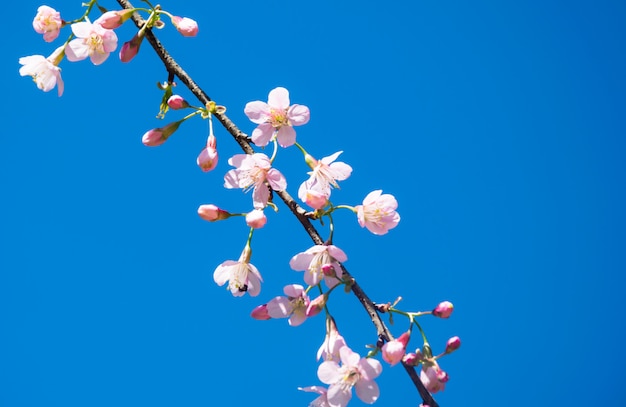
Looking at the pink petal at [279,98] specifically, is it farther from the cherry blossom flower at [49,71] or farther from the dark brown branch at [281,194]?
the cherry blossom flower at [49,71]

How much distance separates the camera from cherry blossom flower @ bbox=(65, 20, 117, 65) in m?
0.75

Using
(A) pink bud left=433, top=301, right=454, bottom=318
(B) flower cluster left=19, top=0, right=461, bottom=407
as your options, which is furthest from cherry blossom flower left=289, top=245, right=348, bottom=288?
(A) pink bud left=433, top=301, right=454, bottom=318

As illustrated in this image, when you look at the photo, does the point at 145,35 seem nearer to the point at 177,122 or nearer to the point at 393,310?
the point at 177,122

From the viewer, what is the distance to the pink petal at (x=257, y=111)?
76 centimetres

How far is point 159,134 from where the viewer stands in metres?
0.73

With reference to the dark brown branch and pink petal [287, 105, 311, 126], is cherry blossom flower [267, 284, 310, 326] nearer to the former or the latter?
the dark brown branch

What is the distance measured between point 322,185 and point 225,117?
5.2 inches

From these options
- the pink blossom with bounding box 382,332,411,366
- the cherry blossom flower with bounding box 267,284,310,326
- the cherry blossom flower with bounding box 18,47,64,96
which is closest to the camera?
the pink blossom with bounding box 382,332,411,366

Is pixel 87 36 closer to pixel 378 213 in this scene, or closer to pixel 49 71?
pixel 49 71

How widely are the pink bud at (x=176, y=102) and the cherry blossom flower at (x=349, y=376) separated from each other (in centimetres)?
30

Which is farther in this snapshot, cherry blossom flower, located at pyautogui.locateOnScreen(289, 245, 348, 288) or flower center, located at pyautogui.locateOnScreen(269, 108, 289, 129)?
flower center, located at pyautogui.locateOnScreen(269, 108, 289, 129)

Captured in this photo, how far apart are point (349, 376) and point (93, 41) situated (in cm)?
48

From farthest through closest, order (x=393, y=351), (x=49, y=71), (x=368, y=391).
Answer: (x=49, y=71) < (x=368, y=391) < (x=393, y=351)

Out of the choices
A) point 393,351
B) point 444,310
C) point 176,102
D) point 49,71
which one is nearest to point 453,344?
point 444,310
